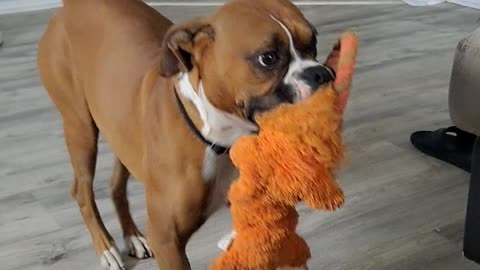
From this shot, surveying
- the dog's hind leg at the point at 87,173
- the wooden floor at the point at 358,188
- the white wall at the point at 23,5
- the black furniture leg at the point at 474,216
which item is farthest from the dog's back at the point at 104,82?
the white wall at the point at 23,5

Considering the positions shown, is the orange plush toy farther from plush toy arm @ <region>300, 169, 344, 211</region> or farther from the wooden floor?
the wooden floor

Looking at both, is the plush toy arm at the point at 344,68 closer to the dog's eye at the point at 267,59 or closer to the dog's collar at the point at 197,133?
the dog's eye at the point at 267,59

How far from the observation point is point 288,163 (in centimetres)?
119

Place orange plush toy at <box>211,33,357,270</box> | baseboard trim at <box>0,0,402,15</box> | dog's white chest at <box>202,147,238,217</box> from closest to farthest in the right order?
orange plush toy at <box>211,33,357,270</box> → dog's white chest at <box>202,147,238,217</box> → baseboard trim at <box>0,0,402,15</box>

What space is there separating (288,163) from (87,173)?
81 cm

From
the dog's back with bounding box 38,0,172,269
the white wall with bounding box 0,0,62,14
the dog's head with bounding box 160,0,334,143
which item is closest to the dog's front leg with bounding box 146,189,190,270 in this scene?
the dog's back with bounding box 38,0,172,269

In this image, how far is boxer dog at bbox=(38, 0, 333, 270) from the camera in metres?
1.26

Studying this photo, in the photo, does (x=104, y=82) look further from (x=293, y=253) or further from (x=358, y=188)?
(x=358, y=188)

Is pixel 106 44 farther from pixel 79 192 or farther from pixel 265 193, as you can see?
pixel 265 193

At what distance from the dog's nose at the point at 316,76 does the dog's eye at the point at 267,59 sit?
0.17ft

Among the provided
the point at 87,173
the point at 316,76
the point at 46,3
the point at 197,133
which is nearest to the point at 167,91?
the point at 197,133

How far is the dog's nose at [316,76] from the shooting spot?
1.23 metres

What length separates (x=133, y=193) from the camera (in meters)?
2.19

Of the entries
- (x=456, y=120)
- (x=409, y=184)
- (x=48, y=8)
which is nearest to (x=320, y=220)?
(x=409, y=184)
